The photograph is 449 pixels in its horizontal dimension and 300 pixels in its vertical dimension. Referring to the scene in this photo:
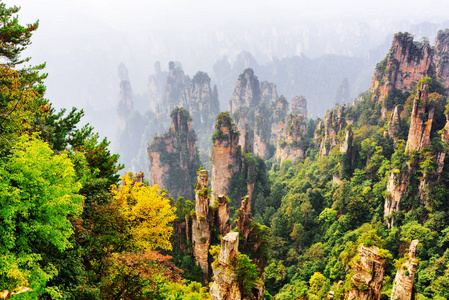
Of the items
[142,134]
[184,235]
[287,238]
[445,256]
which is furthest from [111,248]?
[142,134]

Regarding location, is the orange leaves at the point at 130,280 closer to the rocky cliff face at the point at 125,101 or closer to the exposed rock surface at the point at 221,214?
the exposed rock surface at the point at 221,214

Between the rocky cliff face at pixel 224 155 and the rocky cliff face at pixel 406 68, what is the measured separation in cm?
2715

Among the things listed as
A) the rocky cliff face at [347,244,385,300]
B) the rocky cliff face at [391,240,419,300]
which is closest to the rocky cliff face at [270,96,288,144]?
the rocky cliff face at [391,240,419,300]

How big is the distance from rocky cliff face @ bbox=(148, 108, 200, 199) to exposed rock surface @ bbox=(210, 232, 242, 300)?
1947 inches

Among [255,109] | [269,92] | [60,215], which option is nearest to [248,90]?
[269,92]

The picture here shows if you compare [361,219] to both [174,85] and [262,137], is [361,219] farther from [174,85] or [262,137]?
[174,85]

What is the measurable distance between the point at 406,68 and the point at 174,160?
167 ft

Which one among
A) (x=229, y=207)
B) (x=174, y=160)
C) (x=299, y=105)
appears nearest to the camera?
(x=229, y=207)

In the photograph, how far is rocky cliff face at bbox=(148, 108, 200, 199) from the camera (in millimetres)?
62438

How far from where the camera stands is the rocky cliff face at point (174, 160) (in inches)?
2458

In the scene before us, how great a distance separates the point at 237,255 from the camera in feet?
47.7

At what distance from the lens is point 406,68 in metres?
44.9

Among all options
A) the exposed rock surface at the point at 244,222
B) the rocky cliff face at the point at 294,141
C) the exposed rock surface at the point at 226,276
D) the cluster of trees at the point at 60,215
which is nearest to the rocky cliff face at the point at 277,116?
the rocky cliff face at the point at 294,141

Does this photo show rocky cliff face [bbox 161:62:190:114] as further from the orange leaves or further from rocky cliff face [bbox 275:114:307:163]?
the orange leaves
